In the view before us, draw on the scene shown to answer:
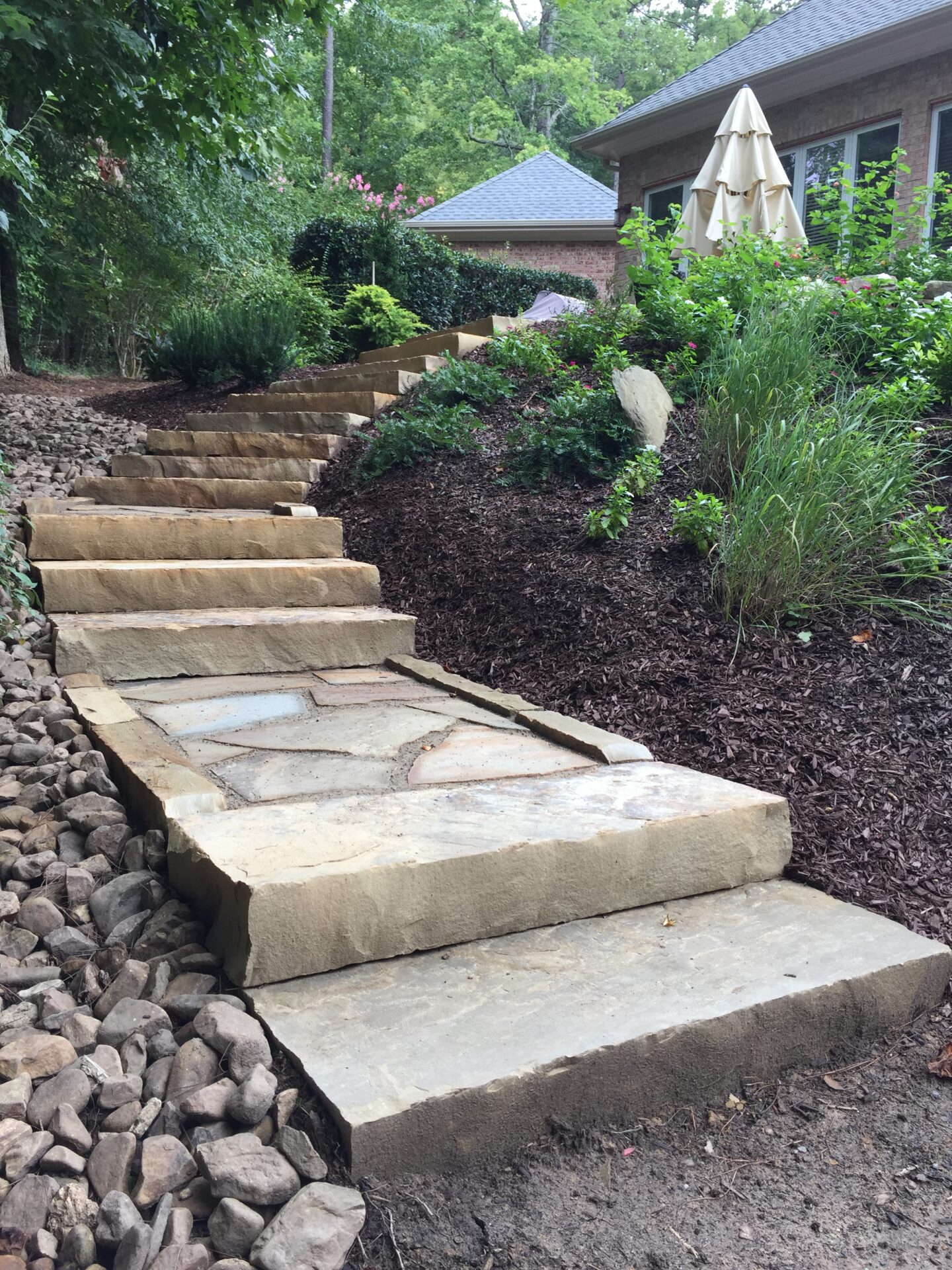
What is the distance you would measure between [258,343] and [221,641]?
5149 millimetres

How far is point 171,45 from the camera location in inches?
183

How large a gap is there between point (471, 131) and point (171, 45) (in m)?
24.5

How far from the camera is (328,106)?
24.2 m

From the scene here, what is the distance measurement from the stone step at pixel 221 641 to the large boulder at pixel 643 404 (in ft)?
4.69

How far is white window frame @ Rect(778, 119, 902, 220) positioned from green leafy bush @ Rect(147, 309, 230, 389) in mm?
7446

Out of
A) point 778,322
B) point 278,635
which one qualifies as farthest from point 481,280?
point 278,635

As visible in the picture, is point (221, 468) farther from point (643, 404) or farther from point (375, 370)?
point (643, 404)

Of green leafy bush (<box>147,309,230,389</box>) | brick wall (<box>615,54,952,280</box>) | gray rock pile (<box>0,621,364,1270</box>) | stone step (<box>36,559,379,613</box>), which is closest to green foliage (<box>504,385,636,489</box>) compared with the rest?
stone step (<box>36,559,379,613</box>)

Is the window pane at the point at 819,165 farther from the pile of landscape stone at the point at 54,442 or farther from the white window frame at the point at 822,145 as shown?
the pile of landscape stone at the point at 54,442

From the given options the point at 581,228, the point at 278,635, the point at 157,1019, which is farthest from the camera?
the point at 581,228

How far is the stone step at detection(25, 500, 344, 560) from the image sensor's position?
3824 millimetres

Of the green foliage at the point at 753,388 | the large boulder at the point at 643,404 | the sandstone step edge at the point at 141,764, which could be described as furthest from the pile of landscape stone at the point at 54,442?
the green foliage at the point at 753,388

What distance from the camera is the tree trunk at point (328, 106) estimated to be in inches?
933

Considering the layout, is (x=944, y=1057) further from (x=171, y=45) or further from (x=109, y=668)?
(x=171, y=45)
